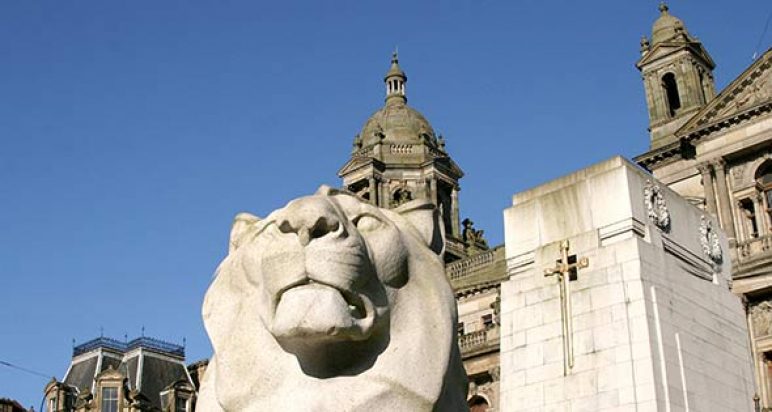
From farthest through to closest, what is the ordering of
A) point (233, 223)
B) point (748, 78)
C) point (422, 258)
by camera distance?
1. point (748, 78)
2. point (233, 223)
3. point (422, 258)

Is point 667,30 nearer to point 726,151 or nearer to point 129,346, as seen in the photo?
point 726,151

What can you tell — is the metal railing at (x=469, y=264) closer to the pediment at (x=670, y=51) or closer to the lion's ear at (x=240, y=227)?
the pediment at (x=670, y=51)

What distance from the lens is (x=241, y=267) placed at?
4.30 metres

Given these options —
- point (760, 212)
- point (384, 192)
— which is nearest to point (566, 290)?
point (760, 212)

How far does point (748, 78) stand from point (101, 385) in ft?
108

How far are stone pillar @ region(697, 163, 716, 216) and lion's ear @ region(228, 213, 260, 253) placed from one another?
31720 mm

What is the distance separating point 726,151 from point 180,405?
98.2 ft

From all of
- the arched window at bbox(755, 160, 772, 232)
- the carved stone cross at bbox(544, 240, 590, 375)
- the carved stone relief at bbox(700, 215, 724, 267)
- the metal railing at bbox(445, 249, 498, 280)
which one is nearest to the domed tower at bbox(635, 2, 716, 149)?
the arched window at bbox(755, 160, 772, 232)

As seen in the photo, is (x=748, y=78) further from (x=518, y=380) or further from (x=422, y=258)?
(x=422, y=258)

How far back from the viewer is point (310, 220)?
396 centimetres

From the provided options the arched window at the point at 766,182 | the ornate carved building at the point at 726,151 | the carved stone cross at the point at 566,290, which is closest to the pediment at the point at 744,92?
the ornate carved building at the point at 726,151

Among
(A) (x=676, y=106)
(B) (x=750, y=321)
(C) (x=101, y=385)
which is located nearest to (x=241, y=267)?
(B) (x=750, y=321)

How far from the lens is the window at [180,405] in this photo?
51438 mm

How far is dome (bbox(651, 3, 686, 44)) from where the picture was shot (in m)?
39.5
